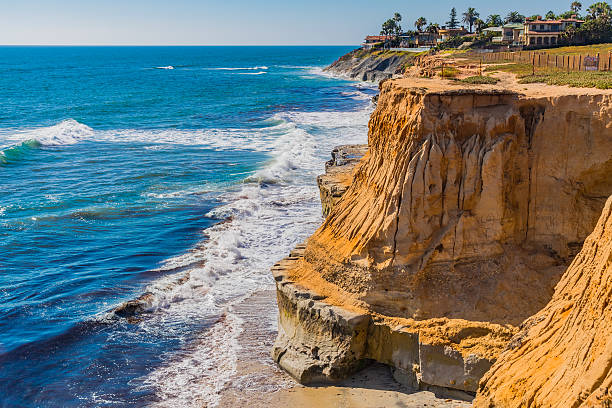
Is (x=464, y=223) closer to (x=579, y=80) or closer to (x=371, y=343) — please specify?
(x=371, y=343)

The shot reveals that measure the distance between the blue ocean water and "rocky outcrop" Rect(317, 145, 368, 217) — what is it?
3000 mm

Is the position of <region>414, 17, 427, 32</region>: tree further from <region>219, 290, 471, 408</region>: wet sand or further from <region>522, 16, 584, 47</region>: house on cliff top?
<region>219, 290, 471, 408</region>: wet sand

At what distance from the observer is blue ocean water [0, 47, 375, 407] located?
19.0 m

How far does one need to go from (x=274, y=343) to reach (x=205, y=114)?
5683cm

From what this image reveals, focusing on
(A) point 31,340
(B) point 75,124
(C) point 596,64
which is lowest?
(A) point 31,340

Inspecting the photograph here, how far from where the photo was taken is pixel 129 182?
4088 cm

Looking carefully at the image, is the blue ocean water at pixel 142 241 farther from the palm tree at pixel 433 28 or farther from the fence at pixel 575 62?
the palm tree at pixel 433 28

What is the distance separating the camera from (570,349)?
9.03 meters

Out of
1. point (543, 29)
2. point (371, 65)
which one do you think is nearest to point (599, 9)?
point (543, 29)

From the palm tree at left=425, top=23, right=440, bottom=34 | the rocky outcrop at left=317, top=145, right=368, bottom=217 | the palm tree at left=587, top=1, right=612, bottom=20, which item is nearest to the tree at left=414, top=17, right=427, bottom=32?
the palm tree at left=425, top=23, right=440, bottom=34

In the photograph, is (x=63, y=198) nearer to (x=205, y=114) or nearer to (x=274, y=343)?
(x=274, y=343)

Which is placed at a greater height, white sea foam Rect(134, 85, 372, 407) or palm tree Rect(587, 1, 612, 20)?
palm tree Rect(587, 1, 612, 20)

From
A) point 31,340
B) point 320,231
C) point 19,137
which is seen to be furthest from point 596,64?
point 19,137

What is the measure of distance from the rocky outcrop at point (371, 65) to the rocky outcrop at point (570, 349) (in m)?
89.1
